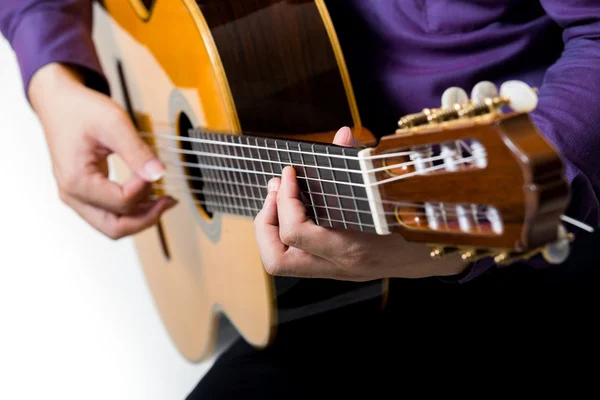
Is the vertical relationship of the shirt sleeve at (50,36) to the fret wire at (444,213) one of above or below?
above

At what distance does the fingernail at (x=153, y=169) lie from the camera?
38.4 inches

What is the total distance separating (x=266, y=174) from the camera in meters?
0.73

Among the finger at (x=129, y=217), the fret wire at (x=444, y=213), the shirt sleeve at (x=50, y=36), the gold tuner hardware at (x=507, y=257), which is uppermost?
the shirt sleeve at (x=50, y=36)

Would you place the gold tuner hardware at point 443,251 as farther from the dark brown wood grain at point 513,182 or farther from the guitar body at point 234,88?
the guitar body at point 234,88

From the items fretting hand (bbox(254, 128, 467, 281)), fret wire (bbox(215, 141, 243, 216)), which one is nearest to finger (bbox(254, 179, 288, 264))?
fretting hand (bbox(254, 128, 467, 281))

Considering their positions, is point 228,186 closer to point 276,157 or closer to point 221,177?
point 221,177

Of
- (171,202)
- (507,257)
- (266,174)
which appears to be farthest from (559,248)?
(171,202)

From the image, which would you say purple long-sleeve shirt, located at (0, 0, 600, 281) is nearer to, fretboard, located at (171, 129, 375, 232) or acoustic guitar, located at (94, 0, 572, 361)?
acoustic guitar, located at (94, 0, 572, 361)

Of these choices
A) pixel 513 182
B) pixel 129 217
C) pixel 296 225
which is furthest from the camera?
pixel 129 217

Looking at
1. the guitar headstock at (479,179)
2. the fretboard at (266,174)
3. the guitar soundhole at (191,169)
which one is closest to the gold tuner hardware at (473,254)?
the guitar headstock at (479,179)

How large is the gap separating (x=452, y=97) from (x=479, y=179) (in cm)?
7

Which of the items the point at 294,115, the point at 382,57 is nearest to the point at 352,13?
the point at 382,57

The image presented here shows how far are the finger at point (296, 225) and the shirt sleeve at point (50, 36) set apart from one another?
1.93 ft

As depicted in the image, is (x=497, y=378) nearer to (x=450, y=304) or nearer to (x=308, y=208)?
(x=450, y=304)
